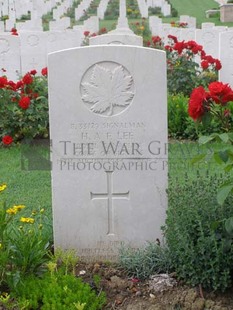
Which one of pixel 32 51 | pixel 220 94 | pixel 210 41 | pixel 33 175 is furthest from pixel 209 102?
pixel 32 51

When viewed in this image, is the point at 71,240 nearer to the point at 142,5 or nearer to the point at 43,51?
the point at 43,51

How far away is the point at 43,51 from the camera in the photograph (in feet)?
42.0

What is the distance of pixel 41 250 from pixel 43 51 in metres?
9.05

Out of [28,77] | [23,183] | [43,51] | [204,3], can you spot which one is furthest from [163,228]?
[204,3]

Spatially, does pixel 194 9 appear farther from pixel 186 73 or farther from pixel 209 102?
pixel 209 102

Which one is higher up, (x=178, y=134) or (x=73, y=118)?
(x=73, y=118)

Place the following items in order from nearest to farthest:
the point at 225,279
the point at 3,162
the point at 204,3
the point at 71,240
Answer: the point at 225,279 < the point at 71,240 < the point at 3,162 < the point at 204,3

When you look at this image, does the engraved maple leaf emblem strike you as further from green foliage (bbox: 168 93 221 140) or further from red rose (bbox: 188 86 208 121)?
green foliage (bbox: 168 93 221 140)

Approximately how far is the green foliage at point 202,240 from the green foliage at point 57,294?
52 cm

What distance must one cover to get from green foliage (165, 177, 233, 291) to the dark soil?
0.20 ft

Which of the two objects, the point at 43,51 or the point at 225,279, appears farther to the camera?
the point at 43,51

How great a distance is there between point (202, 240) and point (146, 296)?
50cm

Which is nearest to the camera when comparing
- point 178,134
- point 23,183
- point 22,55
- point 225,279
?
point 225,279

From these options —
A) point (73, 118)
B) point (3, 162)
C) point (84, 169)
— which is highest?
point (73, 118)
